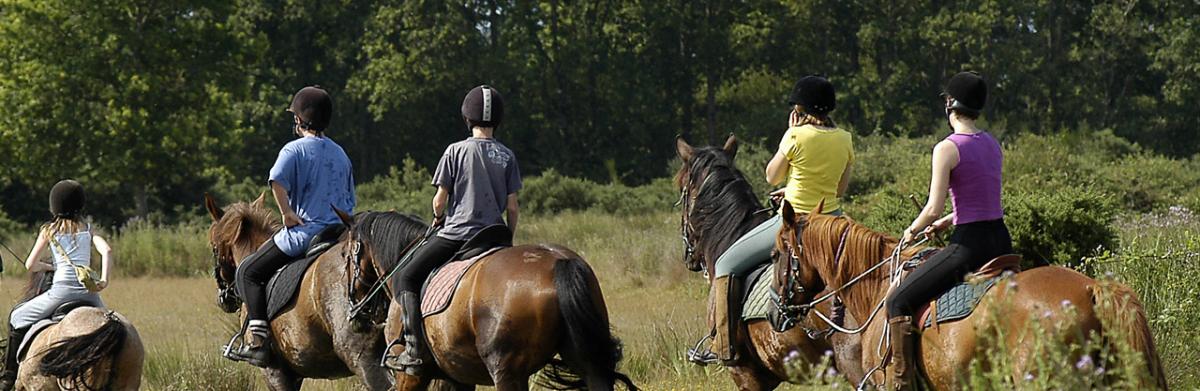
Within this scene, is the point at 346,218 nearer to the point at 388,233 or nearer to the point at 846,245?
the point at 388,233

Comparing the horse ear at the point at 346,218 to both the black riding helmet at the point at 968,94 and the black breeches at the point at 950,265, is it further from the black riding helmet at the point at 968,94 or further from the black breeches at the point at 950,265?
the black riding helmet at the point at 968,94

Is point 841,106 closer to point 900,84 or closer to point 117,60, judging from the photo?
point 900,84

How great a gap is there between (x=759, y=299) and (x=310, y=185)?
3.29 metres

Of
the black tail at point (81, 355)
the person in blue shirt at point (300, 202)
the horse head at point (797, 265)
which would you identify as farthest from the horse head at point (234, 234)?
the horse head at point (797, 265)

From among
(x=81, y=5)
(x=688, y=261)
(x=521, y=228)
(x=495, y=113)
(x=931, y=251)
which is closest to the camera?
(x=931, y=251)

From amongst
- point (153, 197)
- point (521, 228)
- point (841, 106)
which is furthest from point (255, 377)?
point (841, 106)

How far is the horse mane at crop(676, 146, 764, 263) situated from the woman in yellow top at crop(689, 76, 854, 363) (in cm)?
41

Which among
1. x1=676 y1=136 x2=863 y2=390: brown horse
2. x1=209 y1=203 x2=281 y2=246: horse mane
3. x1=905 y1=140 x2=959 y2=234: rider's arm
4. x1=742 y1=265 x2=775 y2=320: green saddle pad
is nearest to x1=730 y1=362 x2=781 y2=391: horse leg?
x1=676 y1=136 x2=863 y2=390: brown horse

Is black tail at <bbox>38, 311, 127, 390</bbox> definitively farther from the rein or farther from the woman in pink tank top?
the woman in pink tank top

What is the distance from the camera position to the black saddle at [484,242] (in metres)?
9.31

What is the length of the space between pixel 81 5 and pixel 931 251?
31.4 meters

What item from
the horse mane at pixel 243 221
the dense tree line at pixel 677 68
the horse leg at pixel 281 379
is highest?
the horse mane at pixel 243 221

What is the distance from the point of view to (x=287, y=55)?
5703 cm

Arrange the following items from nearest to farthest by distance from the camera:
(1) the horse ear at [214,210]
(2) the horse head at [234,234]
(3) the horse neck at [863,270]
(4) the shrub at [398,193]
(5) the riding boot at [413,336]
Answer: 1. (3) the horse neck at [863,270]
2. (5) the riding boot at [413,336]
3. (1) the horse ear at [214,210]
4. (2) the horse head at [234,234]
5. (4) the shrub at [398,193]
